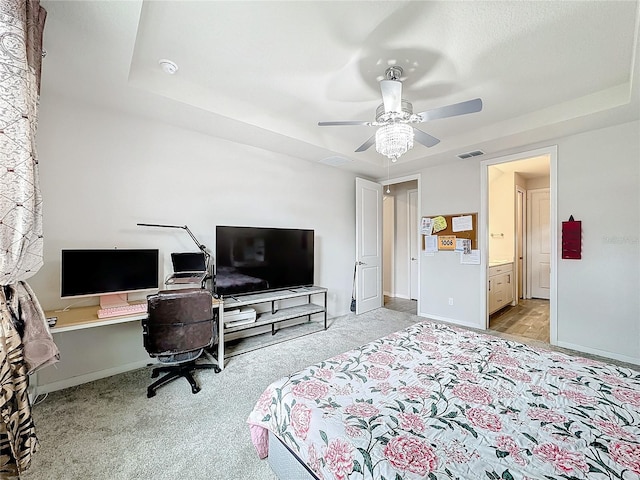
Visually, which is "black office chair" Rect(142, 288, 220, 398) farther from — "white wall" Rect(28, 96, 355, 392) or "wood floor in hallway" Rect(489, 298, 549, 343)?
"wood floor in hallway" Rect(489, 298, 549, 343)

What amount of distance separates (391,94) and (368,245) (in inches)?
116

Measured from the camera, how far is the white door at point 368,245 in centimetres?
445

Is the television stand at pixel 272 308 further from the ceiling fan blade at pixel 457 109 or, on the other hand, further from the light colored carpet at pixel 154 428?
the ceiling fan blade at pixel 457 109

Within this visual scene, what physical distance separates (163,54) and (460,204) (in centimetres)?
398

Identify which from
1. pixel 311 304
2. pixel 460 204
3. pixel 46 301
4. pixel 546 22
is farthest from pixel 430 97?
pixel 46 301

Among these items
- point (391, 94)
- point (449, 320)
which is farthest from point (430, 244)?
point (391, 94)

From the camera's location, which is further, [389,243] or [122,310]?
[389,243]

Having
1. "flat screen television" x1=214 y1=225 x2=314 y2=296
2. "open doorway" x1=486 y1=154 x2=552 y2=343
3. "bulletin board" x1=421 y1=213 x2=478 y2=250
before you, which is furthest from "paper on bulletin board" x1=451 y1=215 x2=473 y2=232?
"flat screen television" x1=214 y1=225 x2=314 y2=296

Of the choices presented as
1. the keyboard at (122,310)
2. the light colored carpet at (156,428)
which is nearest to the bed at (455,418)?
the light colored carpet at (156,428)

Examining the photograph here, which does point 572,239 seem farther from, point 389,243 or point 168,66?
point 168,66

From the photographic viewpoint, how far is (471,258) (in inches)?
153

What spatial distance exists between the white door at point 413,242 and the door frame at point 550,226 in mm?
1941

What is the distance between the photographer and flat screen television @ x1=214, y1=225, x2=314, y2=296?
118 inches

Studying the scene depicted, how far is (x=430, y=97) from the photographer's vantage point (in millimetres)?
2598
